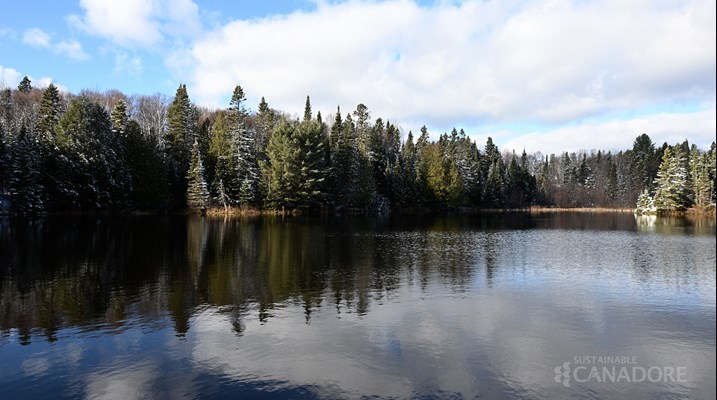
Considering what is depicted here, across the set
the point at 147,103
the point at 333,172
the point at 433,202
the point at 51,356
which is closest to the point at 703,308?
the point at 51,356

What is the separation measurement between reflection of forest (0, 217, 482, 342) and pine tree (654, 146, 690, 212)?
53.5 metres

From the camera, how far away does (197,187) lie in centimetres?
6569

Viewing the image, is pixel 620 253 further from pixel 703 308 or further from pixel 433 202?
pixel 433 202

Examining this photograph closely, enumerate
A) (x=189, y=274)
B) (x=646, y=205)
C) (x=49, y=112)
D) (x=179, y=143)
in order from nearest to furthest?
(x=189, y=274) → (x=49, y=112) → (x=179, y=143) → (x=646, y=205)

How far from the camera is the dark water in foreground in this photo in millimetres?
10250

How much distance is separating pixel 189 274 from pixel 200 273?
494mm

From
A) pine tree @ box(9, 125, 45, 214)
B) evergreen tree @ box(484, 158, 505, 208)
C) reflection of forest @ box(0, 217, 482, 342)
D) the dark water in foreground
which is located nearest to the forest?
pine tree @ box(9, 125, 45, 214)

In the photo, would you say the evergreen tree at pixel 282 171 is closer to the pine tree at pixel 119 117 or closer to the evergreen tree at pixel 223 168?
the evergreen tree at pixel 223 168

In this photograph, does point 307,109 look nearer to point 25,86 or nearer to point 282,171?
point 282,171

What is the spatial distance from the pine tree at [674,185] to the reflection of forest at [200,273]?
50305mm

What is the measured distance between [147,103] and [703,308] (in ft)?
349

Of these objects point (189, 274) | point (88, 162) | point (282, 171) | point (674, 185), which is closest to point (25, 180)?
point (88, 162)

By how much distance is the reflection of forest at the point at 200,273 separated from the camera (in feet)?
50.4

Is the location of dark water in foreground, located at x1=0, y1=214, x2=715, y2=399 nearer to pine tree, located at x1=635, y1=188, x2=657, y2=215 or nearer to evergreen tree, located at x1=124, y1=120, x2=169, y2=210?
evergreen tree, located at x1=124, y1=120, x2=169, y2=210
